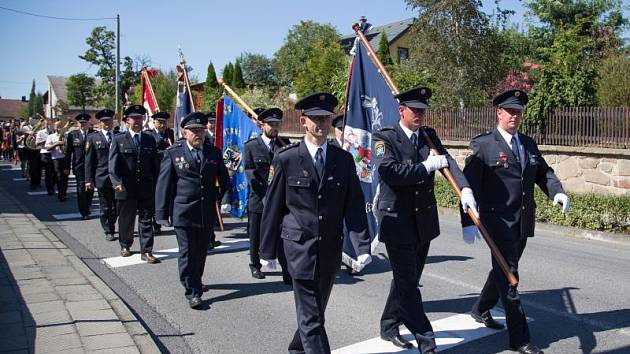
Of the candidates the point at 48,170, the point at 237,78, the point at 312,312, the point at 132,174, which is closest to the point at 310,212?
the point at 312,312

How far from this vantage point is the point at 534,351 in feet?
15.3

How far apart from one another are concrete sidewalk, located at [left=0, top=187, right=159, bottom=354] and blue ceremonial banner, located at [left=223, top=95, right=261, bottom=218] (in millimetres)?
3155

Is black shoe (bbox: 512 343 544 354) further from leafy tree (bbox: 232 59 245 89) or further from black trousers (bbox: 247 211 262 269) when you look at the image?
leafy tree (bbox: 232 59 245 89)

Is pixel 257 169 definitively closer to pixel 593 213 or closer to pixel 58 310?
pixel 58 310

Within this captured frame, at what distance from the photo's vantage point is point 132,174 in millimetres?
8688

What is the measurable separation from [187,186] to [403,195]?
9.19 feet

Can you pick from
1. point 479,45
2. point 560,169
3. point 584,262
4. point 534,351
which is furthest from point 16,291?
point 479,45

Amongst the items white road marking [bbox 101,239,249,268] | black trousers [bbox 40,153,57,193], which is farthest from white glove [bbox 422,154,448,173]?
black trousers [bbox 40,153,57,193]

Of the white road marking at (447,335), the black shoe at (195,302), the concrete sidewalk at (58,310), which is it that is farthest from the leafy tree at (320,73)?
the white road marking at (447,335)

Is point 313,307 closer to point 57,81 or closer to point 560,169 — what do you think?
point 560,169

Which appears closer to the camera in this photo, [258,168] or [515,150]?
[515,150]

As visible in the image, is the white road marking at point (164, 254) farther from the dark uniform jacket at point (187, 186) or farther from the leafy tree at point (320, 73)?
the leafy tree at point (320, 73)

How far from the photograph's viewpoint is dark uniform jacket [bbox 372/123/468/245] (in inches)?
184

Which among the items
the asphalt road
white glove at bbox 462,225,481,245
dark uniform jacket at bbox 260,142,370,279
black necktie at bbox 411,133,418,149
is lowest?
the asphalt road
